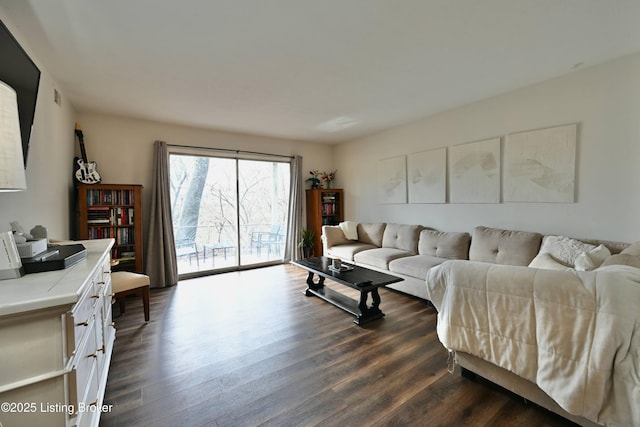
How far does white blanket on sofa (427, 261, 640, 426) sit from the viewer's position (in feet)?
3.76

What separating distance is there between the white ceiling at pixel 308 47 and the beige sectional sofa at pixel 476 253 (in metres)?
1.69

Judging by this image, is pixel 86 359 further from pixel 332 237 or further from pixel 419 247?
pixel 332 237

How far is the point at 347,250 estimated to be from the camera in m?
4.48

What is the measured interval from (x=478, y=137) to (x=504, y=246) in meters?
1.47

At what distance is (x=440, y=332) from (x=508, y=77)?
274 centimetres

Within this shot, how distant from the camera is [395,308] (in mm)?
3129

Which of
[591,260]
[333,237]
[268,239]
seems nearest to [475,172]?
[591,260]

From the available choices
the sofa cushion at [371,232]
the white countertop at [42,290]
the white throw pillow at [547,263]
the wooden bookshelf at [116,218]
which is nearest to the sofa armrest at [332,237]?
the sofa cushion at [371,232]

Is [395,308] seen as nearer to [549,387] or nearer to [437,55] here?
[549,387]

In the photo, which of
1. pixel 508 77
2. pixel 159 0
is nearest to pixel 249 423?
pixel 159 0

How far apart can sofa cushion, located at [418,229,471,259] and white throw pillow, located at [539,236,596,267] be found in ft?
2.90

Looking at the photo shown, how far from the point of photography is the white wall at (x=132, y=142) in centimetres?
373

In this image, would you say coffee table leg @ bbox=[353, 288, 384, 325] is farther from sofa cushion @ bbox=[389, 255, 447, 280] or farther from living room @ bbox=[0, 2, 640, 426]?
living room @ bbox=[0, 2, 640, 426]

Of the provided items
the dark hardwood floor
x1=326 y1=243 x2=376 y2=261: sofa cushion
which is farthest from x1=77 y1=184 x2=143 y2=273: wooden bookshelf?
x1=326 y1=243 x2=376 y2=261: sofa cushion
